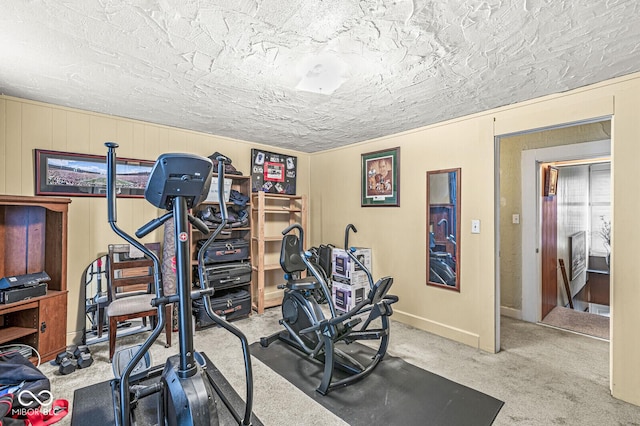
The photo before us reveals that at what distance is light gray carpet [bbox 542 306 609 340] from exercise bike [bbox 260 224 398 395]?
2.50 metres

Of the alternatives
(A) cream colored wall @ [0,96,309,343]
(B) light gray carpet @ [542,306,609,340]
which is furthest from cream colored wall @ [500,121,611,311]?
(A) cream colored wall @ [0,96,309,343]

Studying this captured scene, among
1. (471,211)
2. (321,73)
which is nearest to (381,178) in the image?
(471,211)

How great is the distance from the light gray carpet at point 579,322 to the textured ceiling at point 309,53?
9.09 ft

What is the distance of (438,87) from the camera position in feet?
8.01

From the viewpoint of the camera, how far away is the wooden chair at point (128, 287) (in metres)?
2.69

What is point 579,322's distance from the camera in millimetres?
3742

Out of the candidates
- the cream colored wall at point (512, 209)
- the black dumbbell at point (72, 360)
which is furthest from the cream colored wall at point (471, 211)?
the black dumbbell at point (72, 360)

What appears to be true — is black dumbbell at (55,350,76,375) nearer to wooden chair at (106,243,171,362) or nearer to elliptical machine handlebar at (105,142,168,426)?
wooden chair at (106,243,171,362)

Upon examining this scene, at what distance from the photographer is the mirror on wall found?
Result: 10.7ft

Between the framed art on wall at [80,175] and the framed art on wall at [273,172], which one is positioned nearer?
the framed art on wall at [80,175]

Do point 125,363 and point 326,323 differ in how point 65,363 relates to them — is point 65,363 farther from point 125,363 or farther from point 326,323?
point 326,323

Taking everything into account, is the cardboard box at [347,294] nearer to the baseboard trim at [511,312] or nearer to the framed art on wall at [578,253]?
the baseboard trim at [511,312]

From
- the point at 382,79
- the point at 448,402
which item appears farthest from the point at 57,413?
the point at 382,79

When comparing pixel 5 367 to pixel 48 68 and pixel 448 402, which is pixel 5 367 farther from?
pixel 448 402
